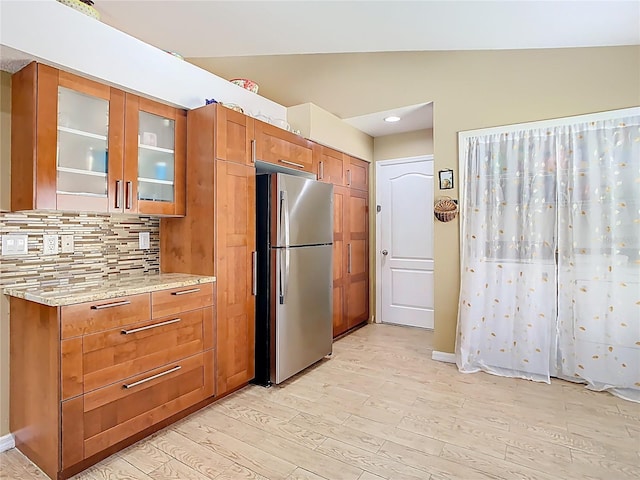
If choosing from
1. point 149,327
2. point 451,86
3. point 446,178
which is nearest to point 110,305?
point 149,327

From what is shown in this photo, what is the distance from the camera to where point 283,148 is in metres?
3.06

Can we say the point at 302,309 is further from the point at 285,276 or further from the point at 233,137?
the point at 233,137

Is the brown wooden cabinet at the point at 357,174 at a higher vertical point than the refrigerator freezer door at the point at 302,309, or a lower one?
higher

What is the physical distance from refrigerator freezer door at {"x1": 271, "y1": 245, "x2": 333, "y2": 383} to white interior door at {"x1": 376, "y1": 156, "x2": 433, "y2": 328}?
1555 millimetres

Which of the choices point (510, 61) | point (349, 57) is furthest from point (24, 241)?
point (510, 61)

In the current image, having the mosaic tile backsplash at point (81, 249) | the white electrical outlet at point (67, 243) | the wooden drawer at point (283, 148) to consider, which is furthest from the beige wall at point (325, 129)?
the white electrical outlet at point (67, 243)

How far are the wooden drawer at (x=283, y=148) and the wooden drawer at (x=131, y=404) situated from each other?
159 cm

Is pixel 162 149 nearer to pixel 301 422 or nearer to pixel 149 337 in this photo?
pixel 149 337

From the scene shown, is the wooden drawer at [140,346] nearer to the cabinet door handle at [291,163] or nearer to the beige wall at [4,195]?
the beige wall at [4,195]

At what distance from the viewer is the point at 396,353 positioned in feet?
11.7

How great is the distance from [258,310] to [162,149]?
1.39 meters

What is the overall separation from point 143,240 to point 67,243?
0.50m

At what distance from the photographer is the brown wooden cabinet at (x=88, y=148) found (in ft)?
6.10

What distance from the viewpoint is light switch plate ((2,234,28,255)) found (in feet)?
6.37
